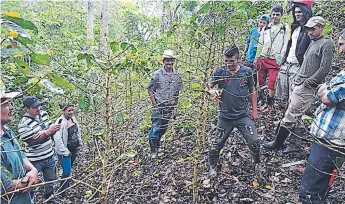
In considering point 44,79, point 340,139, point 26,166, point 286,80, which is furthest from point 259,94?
point 44,79

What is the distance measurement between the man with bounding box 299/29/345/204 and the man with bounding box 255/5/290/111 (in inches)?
103

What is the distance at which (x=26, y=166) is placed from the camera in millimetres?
3096

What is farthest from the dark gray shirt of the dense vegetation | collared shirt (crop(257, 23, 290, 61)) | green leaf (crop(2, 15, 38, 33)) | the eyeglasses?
green leaf (crop(2, 15, 38, 33))

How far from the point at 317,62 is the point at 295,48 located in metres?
0.71

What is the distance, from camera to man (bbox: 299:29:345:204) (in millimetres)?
2828

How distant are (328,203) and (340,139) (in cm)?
124

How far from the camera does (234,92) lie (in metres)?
4.15

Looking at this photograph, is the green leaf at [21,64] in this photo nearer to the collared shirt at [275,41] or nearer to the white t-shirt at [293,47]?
the white t-shirt at [293,47]

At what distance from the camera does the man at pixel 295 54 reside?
4.53 metres

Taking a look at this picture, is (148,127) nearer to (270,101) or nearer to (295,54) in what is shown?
Answer: (270,101)

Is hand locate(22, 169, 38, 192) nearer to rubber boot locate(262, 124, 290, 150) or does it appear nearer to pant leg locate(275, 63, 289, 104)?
rubber boot locate(262, 124, 290, 150)

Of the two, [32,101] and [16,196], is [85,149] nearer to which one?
[32,101]

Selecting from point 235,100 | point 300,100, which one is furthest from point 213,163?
point 300,100

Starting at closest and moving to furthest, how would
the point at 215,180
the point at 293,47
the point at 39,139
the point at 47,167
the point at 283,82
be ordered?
1. the point at 39,139
2. the point at 215,180
3. the point at 47,167
4. the point at 293,47
5. the point at 283,82
